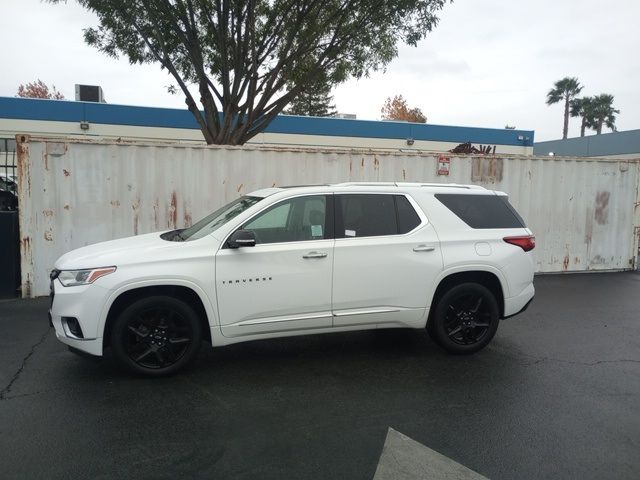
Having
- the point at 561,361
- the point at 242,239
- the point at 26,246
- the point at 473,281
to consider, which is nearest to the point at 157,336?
the point at 242,239

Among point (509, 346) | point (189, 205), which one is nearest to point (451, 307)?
point (509, 346)

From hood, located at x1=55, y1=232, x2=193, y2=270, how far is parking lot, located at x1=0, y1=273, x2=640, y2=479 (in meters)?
1.03

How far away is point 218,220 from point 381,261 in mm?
1629

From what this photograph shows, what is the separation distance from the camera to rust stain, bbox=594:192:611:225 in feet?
34.3

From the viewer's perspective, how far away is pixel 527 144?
33.2m

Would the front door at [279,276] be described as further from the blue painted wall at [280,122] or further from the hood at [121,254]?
the blue painted wall at [280,122]

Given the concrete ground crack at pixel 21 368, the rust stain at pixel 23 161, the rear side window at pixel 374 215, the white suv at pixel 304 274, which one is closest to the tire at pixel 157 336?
the white suv at pixel 304 274

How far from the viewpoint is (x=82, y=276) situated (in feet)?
14.5

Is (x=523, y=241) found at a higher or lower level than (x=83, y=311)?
higher

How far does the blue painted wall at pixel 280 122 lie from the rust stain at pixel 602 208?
61.8 ft

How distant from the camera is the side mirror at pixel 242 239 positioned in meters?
4.55

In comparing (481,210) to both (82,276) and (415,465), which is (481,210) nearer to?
(415,465)

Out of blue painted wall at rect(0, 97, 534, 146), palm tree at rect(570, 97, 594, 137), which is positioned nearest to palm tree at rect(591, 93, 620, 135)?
palm tree at rect(570, 97, 594, 137)

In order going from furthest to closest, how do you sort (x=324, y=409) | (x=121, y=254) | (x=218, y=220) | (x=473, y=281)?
(x=473, y=281), (x=218, y=220), (x=121, y=254), (x=324, y=409)
